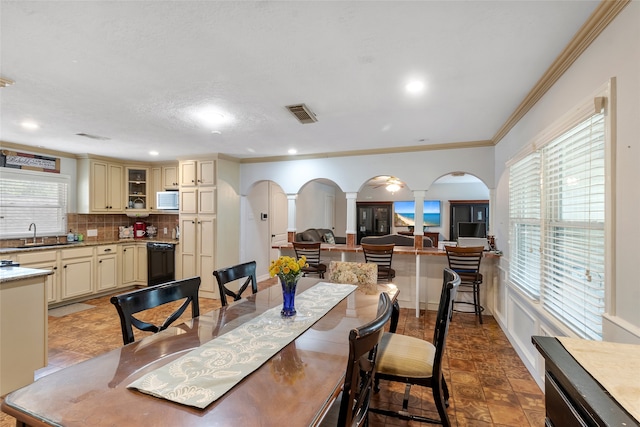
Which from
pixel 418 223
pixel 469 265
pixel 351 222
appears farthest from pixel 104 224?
pixel 469 265

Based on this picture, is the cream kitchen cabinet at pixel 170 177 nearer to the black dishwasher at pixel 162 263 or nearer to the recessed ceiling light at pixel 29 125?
the black dishwasher at pixel 162 263

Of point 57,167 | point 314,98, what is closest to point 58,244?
point 57,167

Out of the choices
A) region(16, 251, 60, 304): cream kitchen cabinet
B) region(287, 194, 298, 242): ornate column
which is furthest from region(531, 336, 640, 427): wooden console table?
region(16, 251, 60, 304): cream kitchen cabinet

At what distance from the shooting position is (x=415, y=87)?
93.0 inches

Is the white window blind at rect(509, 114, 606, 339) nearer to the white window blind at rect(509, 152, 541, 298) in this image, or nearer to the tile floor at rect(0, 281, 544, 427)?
the white window blind at rect(509, 152, 541, 298)

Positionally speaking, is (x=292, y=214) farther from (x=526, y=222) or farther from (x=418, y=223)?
(x=526, y=222)

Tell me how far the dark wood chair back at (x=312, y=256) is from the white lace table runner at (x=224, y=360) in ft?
7.68

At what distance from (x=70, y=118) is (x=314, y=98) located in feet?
8.30

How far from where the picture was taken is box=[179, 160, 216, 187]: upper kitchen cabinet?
197 inches

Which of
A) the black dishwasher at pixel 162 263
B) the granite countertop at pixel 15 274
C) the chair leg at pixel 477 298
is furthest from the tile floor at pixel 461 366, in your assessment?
the black dishwasher at pixel 162 263

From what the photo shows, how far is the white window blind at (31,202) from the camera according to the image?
430 cm

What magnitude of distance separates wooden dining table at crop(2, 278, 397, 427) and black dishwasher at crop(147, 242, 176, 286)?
13.6 feet

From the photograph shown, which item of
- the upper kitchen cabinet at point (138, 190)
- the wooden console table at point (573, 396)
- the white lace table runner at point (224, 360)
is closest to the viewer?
the wooden console table at point (573, 396)

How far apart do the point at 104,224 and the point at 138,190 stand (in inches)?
32.3
